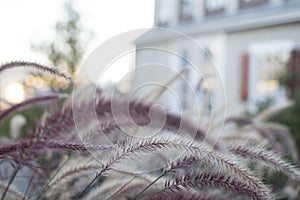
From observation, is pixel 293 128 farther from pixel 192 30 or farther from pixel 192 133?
pixel 192 30

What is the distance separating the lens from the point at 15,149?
0.94 meters

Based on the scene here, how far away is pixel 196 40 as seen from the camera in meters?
11.1

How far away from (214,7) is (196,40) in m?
3.57

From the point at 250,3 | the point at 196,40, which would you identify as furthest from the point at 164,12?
Result: the point at 196,40

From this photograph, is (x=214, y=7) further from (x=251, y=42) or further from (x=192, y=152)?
(x=192, y=152)

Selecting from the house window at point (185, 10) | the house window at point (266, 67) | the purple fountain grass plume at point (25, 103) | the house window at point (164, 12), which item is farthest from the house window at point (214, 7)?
the purple fountain grass plume at point (25, 103)

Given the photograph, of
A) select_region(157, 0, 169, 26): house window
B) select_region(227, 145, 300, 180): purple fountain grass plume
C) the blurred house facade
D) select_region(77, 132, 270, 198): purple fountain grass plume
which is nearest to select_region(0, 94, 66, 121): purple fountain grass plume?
select_region(77, 132, 270, 198): purple fountain grass plume

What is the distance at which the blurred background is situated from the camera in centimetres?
222

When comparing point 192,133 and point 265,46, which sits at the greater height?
point 192,133

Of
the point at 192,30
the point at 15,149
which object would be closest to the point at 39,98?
the point at 15,149

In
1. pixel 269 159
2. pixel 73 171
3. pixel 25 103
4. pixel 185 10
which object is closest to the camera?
pixel 269 159

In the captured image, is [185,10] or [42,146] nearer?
[42,146]

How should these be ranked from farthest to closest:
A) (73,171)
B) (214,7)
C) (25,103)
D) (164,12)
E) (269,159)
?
(164,12), (214,7), (25,103), (73,171), (269,159)

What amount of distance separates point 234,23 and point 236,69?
1.16 m
